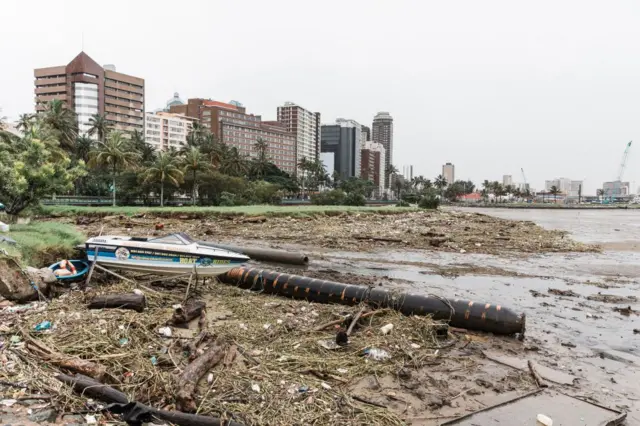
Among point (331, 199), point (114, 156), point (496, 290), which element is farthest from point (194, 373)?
point (331, 199)

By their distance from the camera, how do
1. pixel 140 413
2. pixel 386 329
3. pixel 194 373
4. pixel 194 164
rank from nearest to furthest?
pixel 140 413 → pixel 194 373 → pixel 386 329 → pixel 194 164

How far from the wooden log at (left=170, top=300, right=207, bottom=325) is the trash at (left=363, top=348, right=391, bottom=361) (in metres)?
3.45

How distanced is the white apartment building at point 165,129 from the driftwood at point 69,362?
5489 inches

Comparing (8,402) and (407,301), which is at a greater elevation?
(407,301)

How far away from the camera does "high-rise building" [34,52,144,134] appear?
384 feet

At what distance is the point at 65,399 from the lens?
505 centimetres

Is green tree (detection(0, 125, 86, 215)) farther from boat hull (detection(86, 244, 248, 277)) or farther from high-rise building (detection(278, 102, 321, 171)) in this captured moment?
high-rise building (detection(278, 102, 321, 171))

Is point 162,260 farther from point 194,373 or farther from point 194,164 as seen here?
point 194,164

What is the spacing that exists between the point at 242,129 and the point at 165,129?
92.3ft

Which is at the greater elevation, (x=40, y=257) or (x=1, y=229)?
(x=1, y=229)

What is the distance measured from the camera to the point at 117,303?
862 cm

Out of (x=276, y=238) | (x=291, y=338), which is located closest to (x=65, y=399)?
(x=291, y=338)

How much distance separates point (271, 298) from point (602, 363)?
7171 mm

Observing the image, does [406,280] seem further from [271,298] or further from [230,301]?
[230,301]
